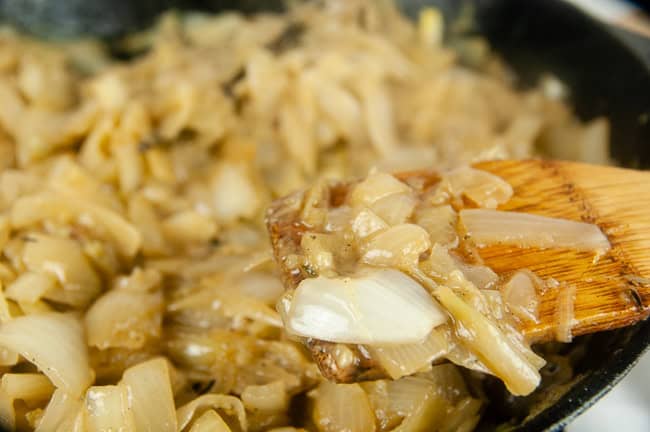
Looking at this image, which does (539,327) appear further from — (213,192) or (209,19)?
(209,19)

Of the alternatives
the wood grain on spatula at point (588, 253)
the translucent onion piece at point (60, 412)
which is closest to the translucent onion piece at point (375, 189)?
the wood grain on spatula at point (588, 253)

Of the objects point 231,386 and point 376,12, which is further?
point 376,12

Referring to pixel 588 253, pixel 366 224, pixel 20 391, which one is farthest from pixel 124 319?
pixel 588 253

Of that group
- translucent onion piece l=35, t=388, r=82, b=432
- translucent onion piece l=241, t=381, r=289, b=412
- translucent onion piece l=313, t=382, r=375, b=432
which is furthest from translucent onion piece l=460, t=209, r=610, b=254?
translucent onion piece l=35, t=388, r=82, b=432

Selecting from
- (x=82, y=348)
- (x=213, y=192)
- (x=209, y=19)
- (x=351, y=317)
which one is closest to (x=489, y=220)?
(x=351, y=317)

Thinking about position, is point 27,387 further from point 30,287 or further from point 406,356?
point 406,356

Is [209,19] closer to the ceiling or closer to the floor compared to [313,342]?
closer to the ceiling

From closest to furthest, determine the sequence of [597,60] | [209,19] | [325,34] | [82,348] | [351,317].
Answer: [351,317], [82,348], [597,60], [325,34], [209,19]
